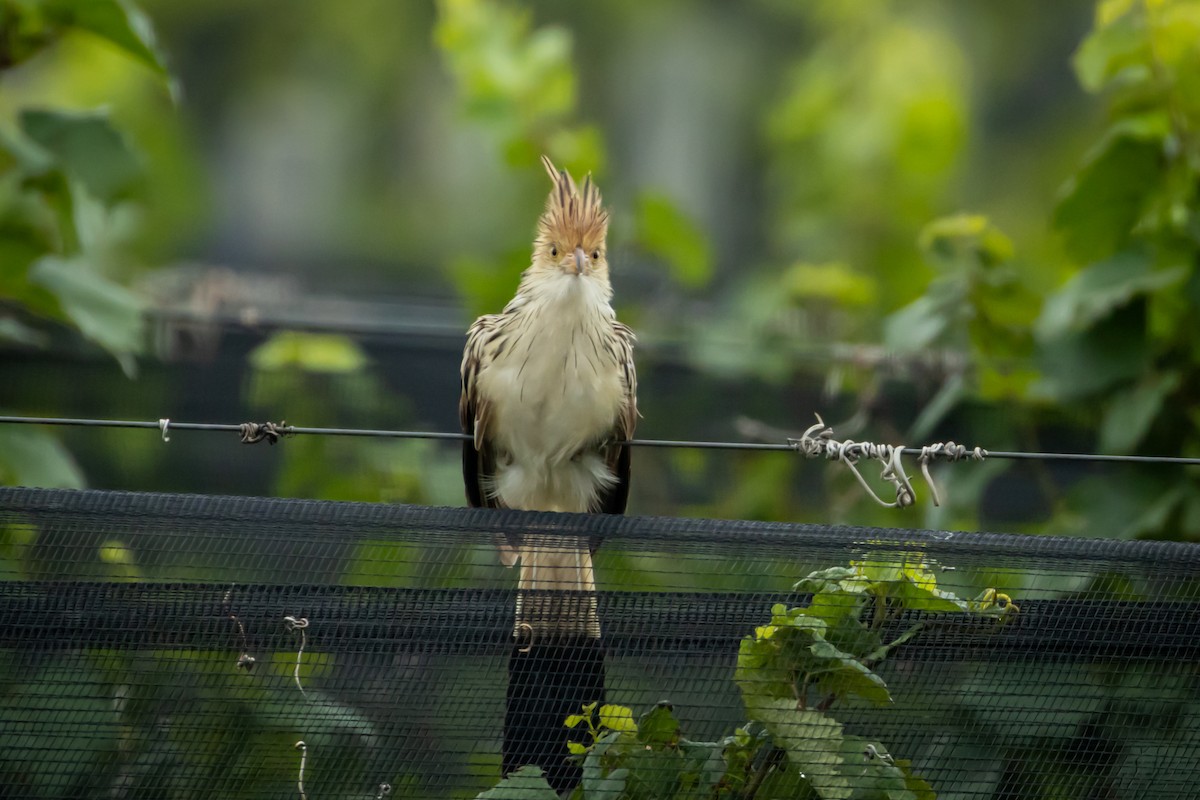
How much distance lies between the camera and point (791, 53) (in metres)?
14.1

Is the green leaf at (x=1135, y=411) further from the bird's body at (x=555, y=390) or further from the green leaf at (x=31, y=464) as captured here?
the green leaf at (x=31, y=464)

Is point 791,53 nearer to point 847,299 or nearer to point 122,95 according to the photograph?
point 122,95

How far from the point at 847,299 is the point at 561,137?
150 cm

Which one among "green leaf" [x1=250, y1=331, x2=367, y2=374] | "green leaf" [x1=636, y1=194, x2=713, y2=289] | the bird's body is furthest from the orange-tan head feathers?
"green leaf" [x1=636, y1=194, x2=713, y2=289]

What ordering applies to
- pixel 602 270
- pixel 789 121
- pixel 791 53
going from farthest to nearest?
pixel 791 53 → pixel 789 121 → pixel 602 270

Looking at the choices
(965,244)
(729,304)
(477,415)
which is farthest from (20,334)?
(729,304)

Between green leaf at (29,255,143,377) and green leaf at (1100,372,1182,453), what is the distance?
305 centimetres

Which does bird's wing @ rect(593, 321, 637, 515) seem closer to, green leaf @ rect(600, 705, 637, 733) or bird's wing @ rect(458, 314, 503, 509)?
bird's wing @ rect(458, 314, 503, 509)

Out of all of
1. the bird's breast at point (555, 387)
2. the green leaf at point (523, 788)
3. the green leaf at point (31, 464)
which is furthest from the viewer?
the green leaf at point (31, 464)

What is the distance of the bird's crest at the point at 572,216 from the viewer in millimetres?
3777

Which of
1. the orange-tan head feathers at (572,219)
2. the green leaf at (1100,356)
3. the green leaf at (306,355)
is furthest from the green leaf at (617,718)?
the green leaf at (306,355)

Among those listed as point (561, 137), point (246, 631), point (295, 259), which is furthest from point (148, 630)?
point (295, 259)

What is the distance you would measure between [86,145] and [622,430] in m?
1.96

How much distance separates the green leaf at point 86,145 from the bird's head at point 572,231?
1383mm
